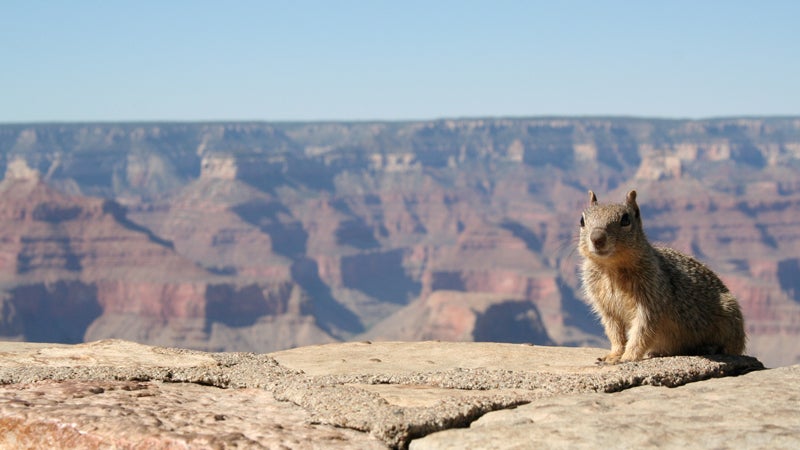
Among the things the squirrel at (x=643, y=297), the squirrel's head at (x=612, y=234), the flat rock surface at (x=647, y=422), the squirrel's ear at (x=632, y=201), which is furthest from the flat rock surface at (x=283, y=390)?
the squirrel's ear at (x=632, y=201)

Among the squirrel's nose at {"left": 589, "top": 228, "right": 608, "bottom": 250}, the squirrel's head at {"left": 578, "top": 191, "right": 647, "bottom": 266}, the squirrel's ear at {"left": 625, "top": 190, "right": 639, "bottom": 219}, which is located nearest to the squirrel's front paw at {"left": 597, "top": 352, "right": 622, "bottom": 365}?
the squirrel's head at {"left": 578, "top": 191, "right": 647, "bottom": 266}

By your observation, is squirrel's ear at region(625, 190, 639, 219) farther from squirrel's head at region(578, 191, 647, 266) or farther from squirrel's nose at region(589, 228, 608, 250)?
squirrel's nose at region(589, 228, 608, 250)

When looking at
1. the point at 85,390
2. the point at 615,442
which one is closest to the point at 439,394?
the point at 615,442

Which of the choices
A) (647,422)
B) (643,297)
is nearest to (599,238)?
(643,297)

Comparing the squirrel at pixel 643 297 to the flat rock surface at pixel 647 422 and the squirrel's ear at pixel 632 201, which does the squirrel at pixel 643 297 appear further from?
the flat rock surface at pixel 647 422

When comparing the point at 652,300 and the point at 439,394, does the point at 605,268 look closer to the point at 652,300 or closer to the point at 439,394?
the point at 652,300

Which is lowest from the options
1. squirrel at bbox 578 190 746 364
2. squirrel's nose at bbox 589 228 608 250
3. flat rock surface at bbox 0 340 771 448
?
flat rock surface at bbox 0 340 771 448
